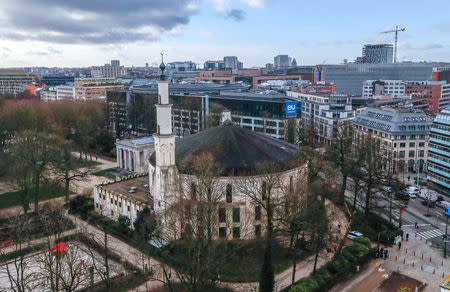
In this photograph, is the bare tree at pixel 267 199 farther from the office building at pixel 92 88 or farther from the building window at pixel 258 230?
the office building at pixel 92 88

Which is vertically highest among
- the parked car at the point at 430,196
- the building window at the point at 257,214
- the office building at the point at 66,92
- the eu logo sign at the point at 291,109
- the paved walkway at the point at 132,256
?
the office building at the point at 66,92

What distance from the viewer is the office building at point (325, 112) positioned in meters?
110

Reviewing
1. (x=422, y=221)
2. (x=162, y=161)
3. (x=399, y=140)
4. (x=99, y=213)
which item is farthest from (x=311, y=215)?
(x=399, y=140)

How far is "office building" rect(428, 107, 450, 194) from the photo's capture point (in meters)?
70.0

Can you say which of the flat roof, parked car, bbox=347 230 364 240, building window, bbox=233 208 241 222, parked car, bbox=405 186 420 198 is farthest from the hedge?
the flat roof

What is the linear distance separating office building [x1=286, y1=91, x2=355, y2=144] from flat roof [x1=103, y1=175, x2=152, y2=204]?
54651 millimetres

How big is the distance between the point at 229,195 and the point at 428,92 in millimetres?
141079

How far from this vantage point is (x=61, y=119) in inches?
4139

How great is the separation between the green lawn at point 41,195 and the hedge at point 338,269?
4719 centimetres

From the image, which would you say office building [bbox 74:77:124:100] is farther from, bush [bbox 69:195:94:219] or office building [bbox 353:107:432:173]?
office building [bbox 353:107:432:173]

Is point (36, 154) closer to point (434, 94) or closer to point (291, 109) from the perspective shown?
point (291, 109)

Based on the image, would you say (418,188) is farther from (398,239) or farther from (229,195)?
(229,195)

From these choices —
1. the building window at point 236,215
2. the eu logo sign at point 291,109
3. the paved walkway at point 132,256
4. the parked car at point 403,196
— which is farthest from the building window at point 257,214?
the eu logo sign at point 291,109

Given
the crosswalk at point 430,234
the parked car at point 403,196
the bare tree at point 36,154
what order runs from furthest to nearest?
the parked car at point 403,196, the bare tree at point 36,154, the crosswalk at point 430,234
